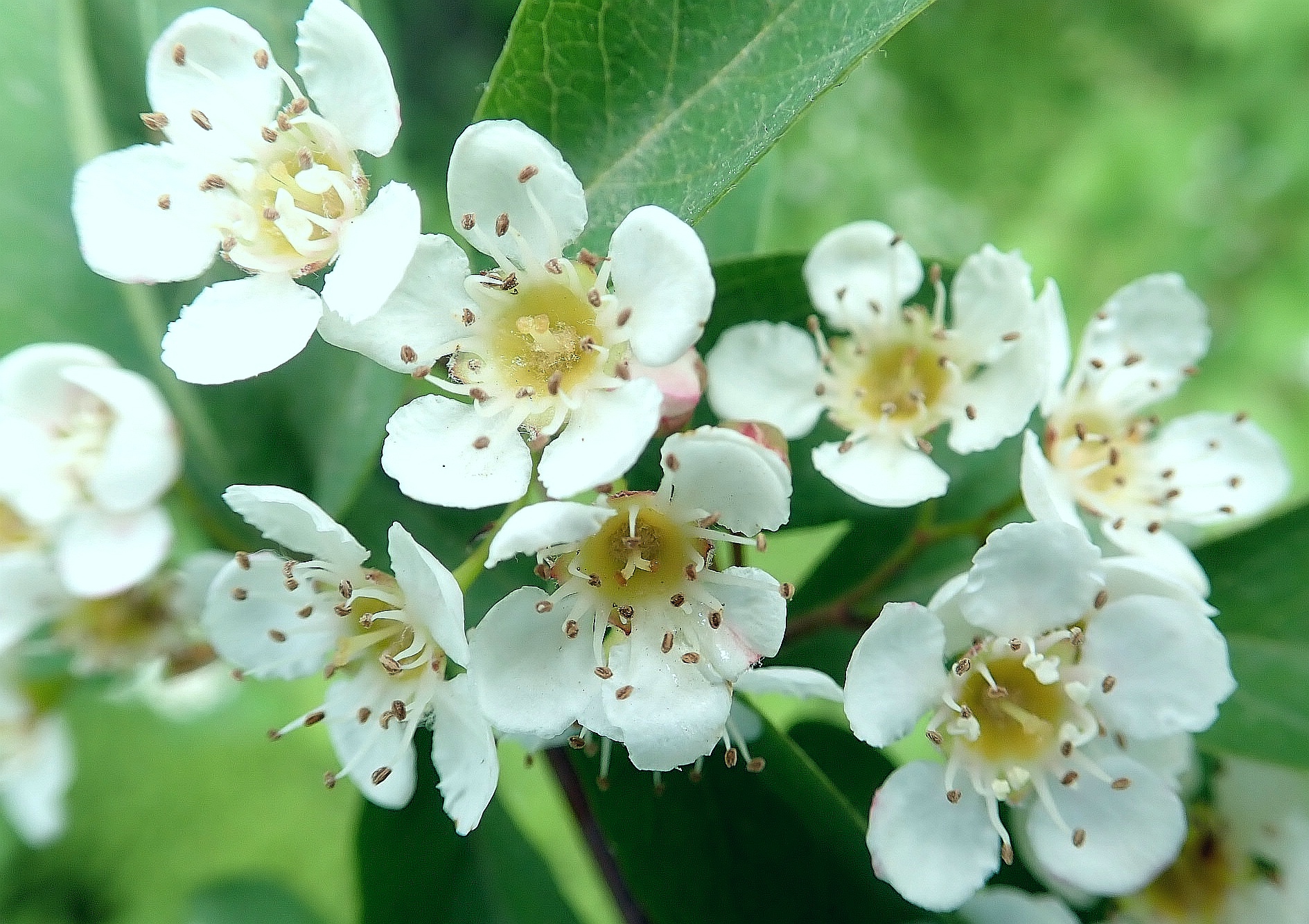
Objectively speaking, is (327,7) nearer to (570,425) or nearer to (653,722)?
(570,425)

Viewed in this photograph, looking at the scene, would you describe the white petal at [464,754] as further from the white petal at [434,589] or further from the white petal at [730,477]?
the white petal at [730,477]

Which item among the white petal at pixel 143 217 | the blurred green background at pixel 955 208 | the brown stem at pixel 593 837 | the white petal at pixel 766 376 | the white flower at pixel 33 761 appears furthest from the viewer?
the blurred green background at pixel 955 208

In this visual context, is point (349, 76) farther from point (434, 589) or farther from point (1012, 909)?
point (1012, 909)

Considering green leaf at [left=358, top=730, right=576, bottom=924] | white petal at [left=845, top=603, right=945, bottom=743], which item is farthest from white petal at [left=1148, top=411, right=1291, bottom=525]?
green leaf at [left=358, top=730, right=576, bottom=924]

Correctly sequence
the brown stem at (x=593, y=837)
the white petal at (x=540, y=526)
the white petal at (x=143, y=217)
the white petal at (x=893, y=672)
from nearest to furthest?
the white petal at (x=540, y=526), the white petal at (x=893, y=672), the white petal at (x=143, y=217), the brown stem at (x=593, y=837)

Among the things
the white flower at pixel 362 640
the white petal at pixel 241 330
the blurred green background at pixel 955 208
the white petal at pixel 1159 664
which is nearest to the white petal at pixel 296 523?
the white flower at pixel 362 640

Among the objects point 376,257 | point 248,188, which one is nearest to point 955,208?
point 248,188
